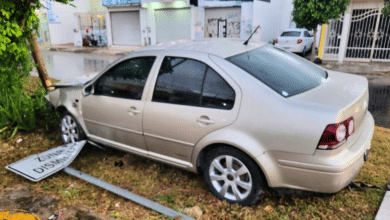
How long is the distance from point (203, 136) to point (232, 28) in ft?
59.6

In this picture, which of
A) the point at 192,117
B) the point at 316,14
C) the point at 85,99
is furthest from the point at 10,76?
the point at 316,14

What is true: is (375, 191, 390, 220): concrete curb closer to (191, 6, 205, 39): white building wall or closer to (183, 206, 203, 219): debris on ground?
(183, 206, 203, 219): debris on ground

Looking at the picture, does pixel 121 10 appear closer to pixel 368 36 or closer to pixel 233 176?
pixel 368 36

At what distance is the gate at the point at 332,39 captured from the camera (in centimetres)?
1412

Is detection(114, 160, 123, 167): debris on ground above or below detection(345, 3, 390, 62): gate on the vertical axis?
below

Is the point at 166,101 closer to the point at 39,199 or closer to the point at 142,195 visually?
the point at 142,195

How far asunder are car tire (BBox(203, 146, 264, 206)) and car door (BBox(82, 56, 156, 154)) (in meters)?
0.95

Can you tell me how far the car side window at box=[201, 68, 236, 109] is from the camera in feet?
9.06

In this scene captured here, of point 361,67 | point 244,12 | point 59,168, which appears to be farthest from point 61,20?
point 59,168

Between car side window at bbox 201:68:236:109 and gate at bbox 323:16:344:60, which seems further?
gate at bbox 323:16:344:60

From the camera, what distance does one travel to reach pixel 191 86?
118 inches

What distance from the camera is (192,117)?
2910mm

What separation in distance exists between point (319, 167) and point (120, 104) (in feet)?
7.57

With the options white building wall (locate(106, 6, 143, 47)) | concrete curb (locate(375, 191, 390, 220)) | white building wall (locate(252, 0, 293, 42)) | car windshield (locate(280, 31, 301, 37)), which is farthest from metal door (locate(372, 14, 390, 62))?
white building wall (locate(106, 6, 143, 47))
